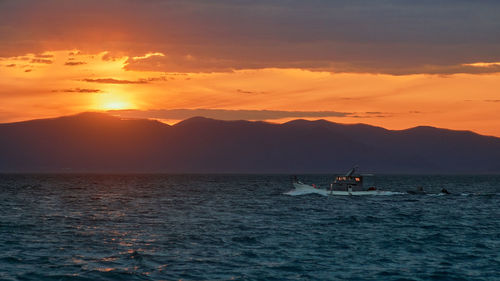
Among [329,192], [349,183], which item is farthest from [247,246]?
[329,192]

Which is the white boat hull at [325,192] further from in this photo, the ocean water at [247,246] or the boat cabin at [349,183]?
the ocean water at [247,246]

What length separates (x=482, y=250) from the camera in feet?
163

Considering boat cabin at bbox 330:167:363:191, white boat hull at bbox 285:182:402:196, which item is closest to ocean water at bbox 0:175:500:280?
boat cabin at bbox 330:167:363:191

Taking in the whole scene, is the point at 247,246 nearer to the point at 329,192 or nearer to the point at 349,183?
the point at 349,183

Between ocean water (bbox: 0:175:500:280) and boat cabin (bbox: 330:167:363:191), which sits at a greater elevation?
boat cabin (bbox: 330:167:363:191)

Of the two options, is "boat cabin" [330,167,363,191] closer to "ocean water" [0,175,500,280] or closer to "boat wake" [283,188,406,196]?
"boat wake" [283,188,406,196]

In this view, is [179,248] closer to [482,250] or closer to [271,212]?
[482,250]

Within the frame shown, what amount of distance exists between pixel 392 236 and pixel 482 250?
9.63 m

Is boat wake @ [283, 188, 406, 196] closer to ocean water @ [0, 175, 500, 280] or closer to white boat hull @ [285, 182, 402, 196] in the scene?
white boat hull @ [285, 182, 402, 196]

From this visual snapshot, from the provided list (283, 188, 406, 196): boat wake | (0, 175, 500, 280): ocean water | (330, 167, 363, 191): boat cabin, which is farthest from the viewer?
(283, 188, 406, 196): boat wake

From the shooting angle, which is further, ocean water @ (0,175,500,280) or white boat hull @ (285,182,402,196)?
white boat hull @ (285,182,402,196)

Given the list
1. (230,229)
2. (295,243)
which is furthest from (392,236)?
(230,229)

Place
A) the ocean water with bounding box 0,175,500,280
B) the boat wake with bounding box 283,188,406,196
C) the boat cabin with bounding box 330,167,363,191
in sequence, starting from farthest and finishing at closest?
1. the boat wake with bounding box 283,188,406,196
2. the boat cabin with bounding box 330,167,363,191
3. the ocean water with bounding box 0,175,500,280

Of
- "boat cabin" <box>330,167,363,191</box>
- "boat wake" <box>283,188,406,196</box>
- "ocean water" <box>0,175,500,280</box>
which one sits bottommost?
"ocean water" <box>0,175,500,280</box>
